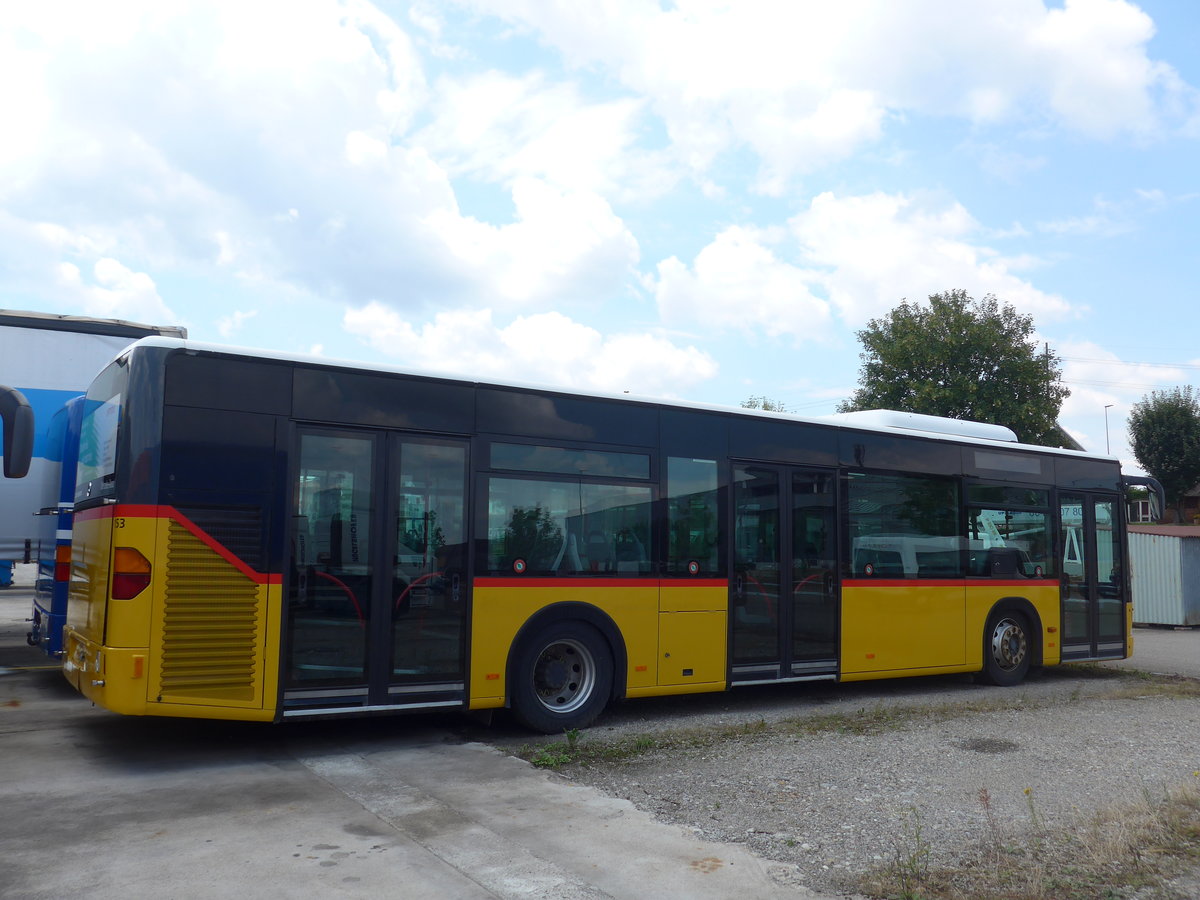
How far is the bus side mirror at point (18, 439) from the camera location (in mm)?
7562

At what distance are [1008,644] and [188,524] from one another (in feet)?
32.1

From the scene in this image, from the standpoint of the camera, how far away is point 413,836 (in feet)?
18.5

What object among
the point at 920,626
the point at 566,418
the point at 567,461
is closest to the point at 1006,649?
the point at 920,626

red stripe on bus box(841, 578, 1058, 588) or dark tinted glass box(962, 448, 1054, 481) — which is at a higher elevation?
dark tinted glass box(962, 448, 1054, 481)

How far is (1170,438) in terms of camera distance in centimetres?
4800

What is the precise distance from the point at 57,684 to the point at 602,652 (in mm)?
6354

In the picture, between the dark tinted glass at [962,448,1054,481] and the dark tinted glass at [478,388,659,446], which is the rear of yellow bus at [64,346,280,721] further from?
the dark tinted glass at [962,448,1054,481]

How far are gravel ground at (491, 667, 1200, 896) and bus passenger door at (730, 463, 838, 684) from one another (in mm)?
550

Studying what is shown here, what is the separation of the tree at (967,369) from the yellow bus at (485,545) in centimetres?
2367

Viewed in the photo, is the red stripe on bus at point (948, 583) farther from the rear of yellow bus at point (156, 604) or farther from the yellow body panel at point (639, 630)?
the rear of yellow bus at point (156, 604)

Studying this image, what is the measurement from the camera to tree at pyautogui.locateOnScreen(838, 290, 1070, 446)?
34.4m

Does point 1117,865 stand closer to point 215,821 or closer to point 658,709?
point 215,821

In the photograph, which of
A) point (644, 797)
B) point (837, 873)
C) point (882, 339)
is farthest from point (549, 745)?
point (882, 339)

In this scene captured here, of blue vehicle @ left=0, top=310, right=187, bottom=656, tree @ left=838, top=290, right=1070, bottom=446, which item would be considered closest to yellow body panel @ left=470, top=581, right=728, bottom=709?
blue vehicle @ left=0, top=310, right=187, bottom=656
